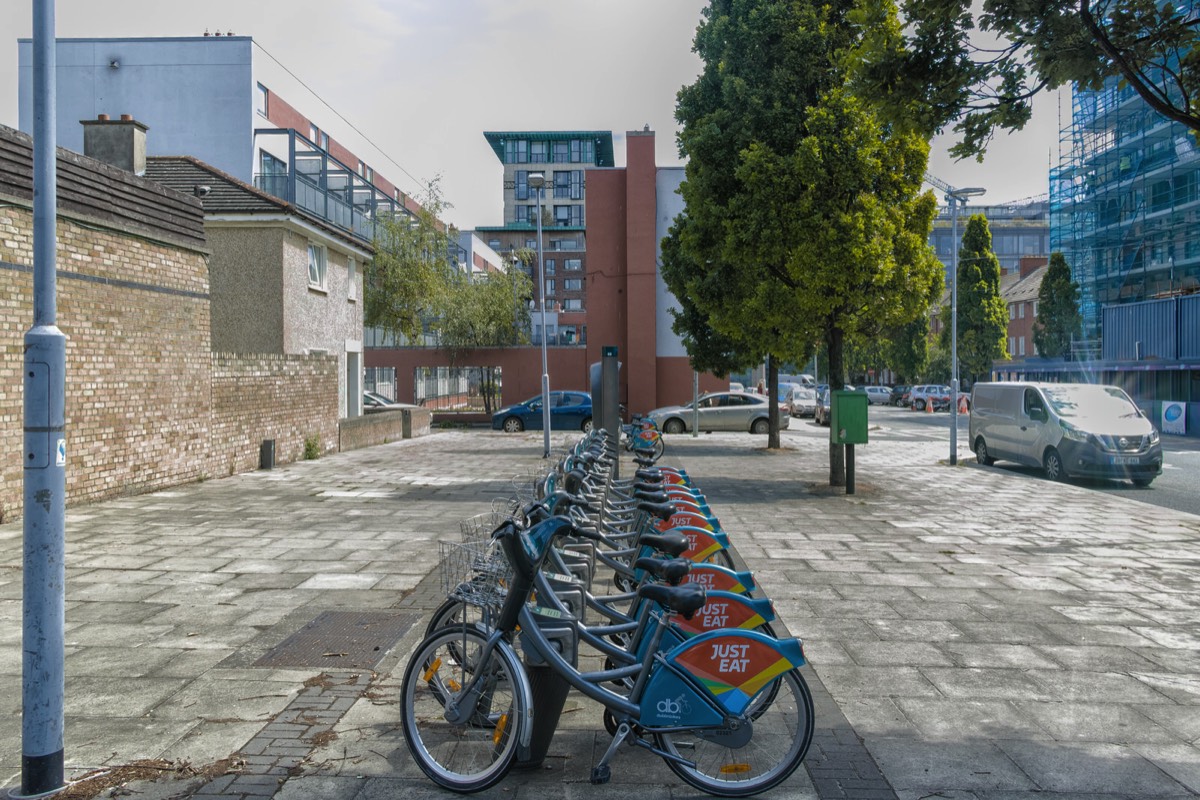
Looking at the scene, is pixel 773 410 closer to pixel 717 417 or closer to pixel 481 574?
Result: pixel 717 417

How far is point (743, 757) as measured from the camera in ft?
13.7

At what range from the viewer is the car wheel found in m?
17.8

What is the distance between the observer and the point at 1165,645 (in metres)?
6.39

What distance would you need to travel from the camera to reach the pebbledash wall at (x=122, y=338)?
10.9 meters

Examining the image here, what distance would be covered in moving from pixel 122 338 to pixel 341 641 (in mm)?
8730

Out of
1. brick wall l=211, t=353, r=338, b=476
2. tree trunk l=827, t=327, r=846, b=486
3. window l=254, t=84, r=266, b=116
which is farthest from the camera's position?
window l=254, t=84, r=266, b=116

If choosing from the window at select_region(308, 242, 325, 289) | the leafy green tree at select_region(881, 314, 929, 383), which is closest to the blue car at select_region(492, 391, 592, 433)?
the window at select_region(308, 242, 325, 289)

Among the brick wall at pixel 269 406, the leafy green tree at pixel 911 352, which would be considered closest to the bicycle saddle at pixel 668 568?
the brick wall at pixel 269 406

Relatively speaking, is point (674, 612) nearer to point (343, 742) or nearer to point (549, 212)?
point (343, 742)

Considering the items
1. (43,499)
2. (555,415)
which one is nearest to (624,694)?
(43,499)

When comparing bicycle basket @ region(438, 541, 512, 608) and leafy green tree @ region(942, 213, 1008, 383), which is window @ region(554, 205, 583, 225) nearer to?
leafy green tree @ region(942, 213, 1008, 383)

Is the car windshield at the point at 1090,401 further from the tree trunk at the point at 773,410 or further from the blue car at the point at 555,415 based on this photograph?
the blue car at the point at 555,415

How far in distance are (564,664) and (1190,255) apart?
44.5m

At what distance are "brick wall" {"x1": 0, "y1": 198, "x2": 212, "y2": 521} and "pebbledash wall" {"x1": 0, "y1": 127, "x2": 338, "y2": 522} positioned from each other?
0.6 inches
